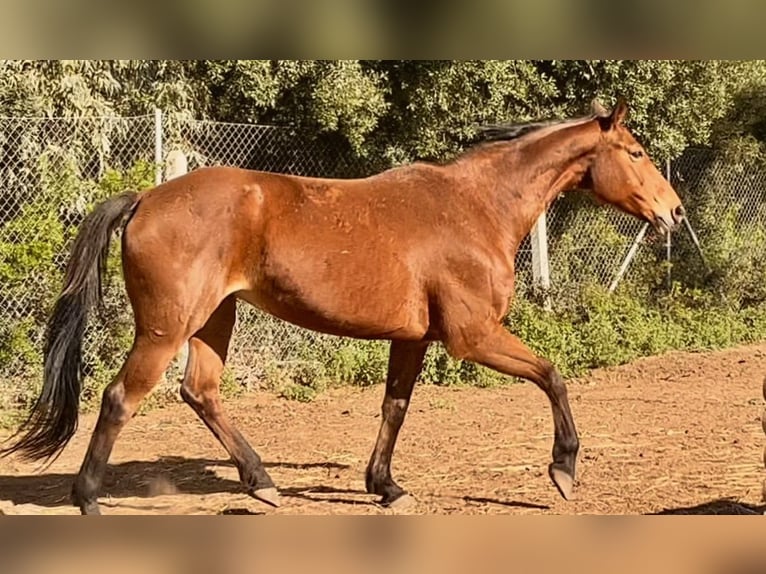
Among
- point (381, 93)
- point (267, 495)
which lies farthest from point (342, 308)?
point (381, 93)

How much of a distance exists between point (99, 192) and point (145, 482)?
3.05 m

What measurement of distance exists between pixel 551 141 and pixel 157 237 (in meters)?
2.19

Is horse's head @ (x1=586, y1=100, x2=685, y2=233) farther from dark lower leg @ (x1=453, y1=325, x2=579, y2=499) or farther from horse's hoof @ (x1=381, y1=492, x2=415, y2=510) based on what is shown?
horse's hoof @ (x1=381, y1=492, x2=415, y2=510)

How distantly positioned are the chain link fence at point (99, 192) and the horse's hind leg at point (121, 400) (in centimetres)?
323

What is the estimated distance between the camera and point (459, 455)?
612 centimetres

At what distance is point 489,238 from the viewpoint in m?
4.89

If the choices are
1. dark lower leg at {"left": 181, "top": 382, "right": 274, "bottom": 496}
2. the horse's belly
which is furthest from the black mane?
dark lower leg at {"left": 181, "top": 382, "right": 274, "bottom": 496}

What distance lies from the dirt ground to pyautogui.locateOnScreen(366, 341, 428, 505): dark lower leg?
0.19 m

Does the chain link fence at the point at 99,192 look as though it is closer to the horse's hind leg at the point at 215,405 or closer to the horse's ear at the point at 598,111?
the horse's hind leg at the point at 215,405

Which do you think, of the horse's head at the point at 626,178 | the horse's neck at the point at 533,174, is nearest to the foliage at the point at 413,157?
the horse's neck at the point at 533,174

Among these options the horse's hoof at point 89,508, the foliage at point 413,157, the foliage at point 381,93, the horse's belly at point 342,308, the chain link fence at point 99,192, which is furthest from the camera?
the foliage at point 381,93

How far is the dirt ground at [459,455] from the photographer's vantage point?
16.1 feet
